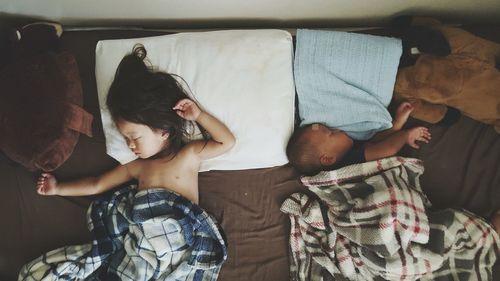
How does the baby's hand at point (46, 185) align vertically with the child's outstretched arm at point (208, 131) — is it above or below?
below

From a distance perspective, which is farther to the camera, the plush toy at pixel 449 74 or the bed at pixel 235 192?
the bed at pixel 235 192

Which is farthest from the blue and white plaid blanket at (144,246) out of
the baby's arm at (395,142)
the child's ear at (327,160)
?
the baby's arm at (395,142)

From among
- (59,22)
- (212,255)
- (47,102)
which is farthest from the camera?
(59,22)

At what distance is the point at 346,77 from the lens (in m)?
1.24

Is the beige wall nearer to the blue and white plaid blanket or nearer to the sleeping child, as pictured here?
the sleeping child

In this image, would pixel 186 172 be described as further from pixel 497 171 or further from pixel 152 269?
pixel 497 171

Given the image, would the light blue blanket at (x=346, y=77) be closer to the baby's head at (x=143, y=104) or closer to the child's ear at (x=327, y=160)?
the child's ear at (x=327, y=160)

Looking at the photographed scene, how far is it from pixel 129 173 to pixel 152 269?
0.30 m

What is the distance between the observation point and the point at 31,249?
1307 mm

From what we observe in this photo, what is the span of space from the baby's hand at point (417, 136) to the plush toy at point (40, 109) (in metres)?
0.93

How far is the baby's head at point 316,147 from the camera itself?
1237mm

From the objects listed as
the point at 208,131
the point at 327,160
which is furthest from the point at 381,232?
the point at 208,131

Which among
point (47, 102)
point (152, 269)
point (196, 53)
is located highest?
point (196, 53)

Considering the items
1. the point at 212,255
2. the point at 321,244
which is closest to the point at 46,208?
the point at 212,255
